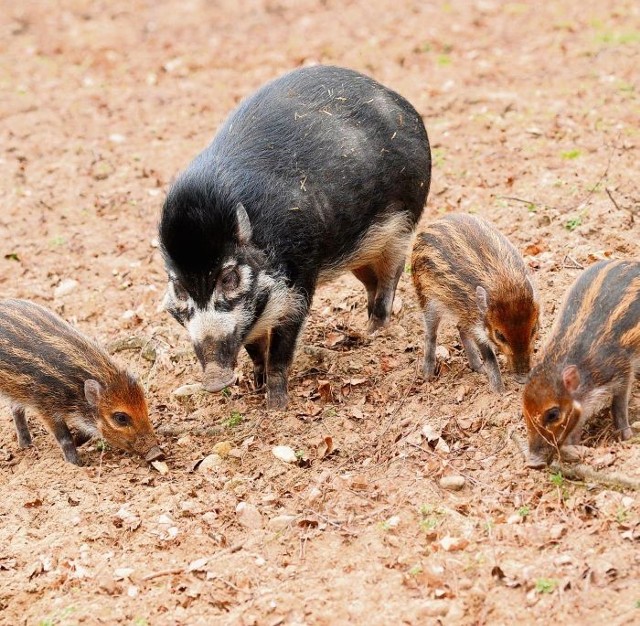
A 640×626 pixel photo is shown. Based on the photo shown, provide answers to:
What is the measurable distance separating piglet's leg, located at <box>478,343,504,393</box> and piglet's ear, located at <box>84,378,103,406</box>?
234 cm

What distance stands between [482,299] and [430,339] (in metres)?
0.70

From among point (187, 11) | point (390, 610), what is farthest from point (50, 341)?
point (187, 11)

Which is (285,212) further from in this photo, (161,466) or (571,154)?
(571,154)

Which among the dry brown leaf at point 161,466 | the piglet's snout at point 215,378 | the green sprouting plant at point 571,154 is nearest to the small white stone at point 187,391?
the dry brown leaf at point 161,466

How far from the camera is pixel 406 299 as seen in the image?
301 inches

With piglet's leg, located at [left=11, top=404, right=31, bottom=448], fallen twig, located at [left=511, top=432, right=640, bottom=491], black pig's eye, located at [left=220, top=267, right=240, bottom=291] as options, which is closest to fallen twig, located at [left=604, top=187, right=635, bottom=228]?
fallen twig, located at [left=511, top=432, right=640, bottom=491]

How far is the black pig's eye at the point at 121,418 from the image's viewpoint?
618 centimetres

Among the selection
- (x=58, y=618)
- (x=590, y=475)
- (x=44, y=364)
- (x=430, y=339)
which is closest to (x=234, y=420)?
(x=44, y=364)

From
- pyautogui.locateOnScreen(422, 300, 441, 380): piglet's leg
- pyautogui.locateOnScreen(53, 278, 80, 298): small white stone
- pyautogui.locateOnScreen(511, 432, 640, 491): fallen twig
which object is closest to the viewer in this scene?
pyautogui.locateOnScreen(511, 432, 640, 491): fallen twig

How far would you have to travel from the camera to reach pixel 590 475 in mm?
4879

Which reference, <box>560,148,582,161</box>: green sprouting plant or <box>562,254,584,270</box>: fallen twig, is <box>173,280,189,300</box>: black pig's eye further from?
<box>560,148,582,161</box>: green sprouting plant

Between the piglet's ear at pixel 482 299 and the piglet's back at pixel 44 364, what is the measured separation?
7.34ft

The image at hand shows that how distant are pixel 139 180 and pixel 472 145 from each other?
3113 millimetres

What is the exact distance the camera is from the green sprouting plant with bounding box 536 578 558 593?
4.20 metres
